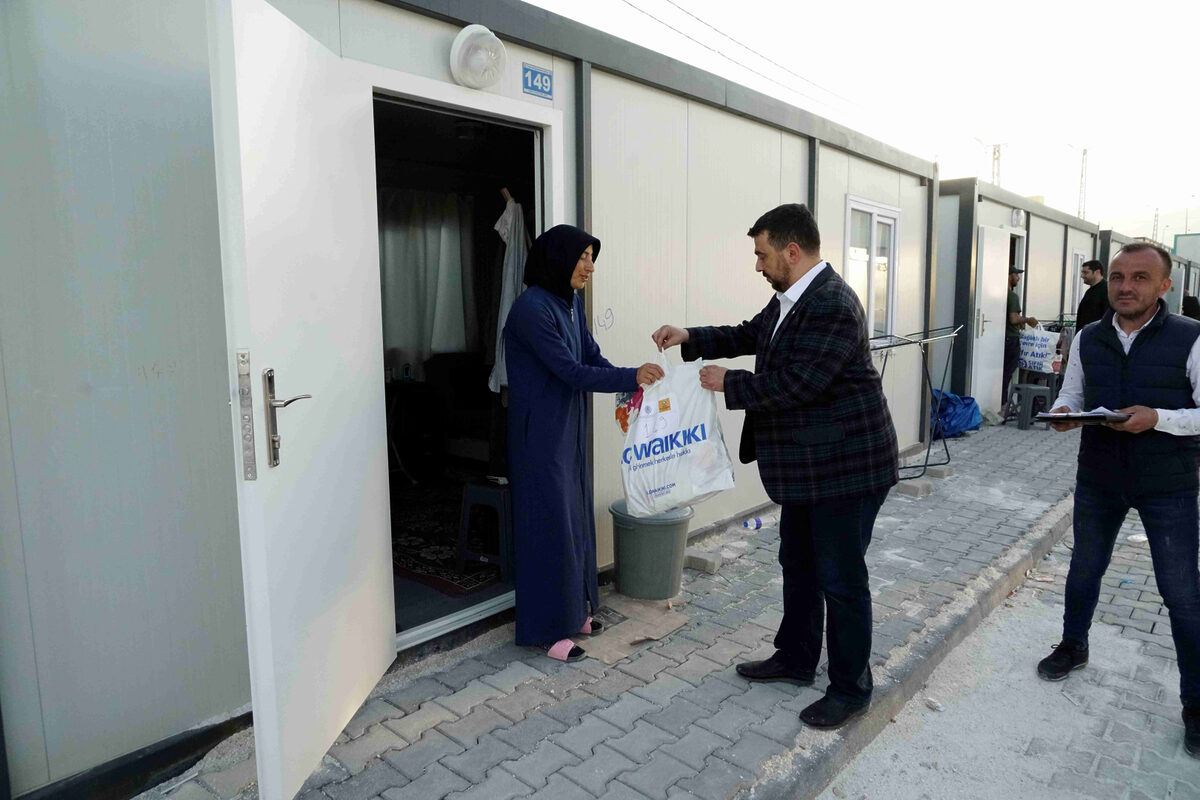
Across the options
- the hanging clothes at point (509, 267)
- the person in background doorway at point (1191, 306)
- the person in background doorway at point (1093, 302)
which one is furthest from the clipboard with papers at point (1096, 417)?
the person in background doorway at point (1191, 306)

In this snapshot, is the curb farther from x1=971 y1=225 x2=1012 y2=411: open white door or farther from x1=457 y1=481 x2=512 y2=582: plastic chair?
x1=971 y1=225 x2=1012 y2=411: open white door

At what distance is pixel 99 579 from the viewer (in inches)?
96.1

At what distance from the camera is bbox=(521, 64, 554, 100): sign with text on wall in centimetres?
369

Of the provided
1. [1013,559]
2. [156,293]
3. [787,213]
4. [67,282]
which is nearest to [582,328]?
[787,213]

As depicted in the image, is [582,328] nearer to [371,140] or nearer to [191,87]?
[371,140]

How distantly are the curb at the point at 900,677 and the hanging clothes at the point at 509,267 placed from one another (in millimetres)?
2552

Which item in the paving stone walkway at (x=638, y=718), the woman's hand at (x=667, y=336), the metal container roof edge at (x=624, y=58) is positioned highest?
the metal container roof edge at (x=624, y=58)

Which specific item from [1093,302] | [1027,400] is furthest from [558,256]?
[1027,400]

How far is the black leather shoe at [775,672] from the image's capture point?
3.24m

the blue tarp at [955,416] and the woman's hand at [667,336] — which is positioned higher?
the woman's hand at [667,336]

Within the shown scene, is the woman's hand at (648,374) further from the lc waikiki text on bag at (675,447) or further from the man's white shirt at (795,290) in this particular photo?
the man's white shirt at (795,290)

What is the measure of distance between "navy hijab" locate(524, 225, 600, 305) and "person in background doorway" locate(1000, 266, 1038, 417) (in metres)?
9.47

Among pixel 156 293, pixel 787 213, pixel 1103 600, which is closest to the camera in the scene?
pixel 156 293

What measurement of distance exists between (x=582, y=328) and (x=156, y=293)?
1.80 m
